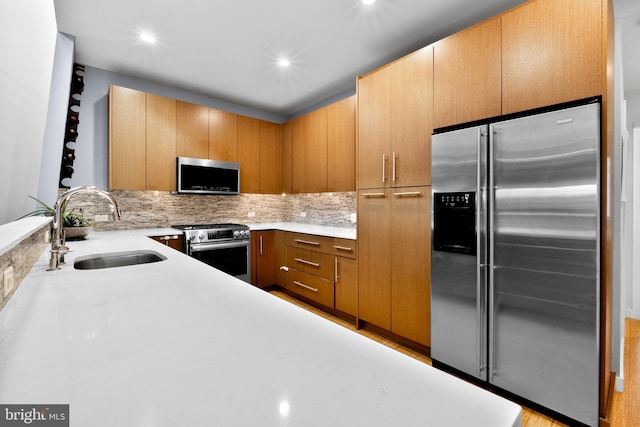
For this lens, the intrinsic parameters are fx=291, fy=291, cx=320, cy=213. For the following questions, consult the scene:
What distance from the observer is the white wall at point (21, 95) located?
1.19 meters

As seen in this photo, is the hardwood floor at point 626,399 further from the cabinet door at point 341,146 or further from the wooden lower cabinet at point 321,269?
the cabinet door at point 341,146

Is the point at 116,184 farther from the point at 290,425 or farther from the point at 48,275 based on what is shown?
the point at 290,425

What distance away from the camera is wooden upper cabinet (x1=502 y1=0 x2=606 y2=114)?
1537mm

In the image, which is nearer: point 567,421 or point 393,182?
point 567,421

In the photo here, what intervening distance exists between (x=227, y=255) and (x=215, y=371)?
121 inches

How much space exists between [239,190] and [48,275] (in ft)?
9.05

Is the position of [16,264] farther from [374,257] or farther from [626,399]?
[626,399]

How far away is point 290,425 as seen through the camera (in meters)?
0.38

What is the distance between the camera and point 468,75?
6.58 ft

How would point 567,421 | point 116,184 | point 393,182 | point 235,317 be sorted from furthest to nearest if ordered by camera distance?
point 116,184
point 393,182
point 567,421
point 235,317

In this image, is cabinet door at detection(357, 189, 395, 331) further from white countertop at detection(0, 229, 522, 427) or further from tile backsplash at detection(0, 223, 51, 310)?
tile backsplash at detection(0, 223, 51, 310)

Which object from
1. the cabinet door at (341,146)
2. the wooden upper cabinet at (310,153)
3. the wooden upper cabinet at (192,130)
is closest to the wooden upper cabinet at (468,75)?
the cabinet door at (341,146)

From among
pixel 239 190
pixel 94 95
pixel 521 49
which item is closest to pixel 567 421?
pixel 521 49

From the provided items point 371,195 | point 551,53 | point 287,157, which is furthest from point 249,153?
point 551,53
